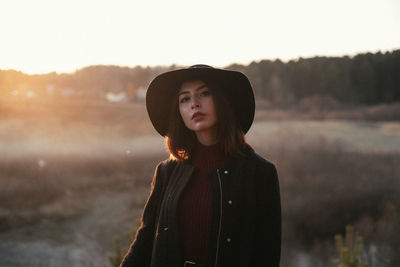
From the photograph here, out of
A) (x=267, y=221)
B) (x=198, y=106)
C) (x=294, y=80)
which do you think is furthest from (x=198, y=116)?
(x=294, y=80)

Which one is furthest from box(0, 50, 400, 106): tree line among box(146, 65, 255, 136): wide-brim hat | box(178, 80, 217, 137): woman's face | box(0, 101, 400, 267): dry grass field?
box(178, 80, 217, 137): woman's face

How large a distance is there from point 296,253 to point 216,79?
8669 millimetres

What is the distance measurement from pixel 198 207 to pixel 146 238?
1.49ft

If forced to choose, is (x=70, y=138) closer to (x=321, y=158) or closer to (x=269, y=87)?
(x=321, y=158)

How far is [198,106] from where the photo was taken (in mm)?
1888

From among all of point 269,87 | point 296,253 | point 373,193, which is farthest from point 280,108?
point 296,253

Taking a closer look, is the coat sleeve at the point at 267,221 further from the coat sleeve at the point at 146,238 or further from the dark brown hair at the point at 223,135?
the coat sleeve at the point at 146,238

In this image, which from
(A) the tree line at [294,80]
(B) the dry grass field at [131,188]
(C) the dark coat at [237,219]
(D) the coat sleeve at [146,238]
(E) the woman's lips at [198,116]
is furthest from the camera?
(A) the tree line at [294,80]

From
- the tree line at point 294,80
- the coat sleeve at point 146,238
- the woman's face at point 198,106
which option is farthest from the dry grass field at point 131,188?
the woman's face at point 198,106

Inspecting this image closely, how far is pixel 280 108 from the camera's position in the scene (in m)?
40.8

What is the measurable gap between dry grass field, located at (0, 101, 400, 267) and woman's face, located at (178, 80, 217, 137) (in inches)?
306

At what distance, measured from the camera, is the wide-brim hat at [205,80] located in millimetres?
1896

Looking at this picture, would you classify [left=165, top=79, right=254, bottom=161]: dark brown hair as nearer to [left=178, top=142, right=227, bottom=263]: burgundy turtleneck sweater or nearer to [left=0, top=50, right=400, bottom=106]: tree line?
[left=178, top=142, right=227, bottom=263]: burgundy turtleneck sweater

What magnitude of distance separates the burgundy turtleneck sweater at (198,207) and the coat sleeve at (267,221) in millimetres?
264
